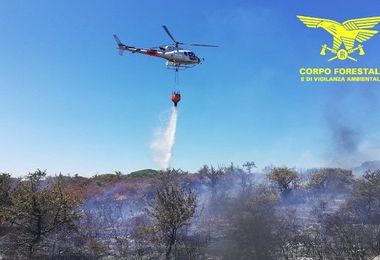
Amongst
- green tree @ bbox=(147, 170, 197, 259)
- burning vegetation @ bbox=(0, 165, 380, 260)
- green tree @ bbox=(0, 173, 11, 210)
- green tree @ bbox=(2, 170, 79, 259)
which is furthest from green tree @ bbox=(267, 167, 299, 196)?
green tree @ bbox=(2, 170, 79, 259)

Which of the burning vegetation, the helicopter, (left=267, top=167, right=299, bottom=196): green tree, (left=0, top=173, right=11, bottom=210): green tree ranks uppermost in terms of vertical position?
the helicopter

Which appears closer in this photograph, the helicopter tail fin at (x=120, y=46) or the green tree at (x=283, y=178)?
the helicopter tail fin at (x=120, y=46)

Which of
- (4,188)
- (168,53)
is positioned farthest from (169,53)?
(4,188)

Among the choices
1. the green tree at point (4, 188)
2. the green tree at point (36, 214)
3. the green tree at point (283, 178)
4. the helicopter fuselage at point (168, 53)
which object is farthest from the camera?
the green tree at point (283, 178)

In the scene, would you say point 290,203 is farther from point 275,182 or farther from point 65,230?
point 65,230

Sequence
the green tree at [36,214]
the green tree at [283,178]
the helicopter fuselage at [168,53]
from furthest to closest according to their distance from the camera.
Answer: the green tree at [283,178] → the helicopter fuselage at [168,53] → the green tree at [36,214]

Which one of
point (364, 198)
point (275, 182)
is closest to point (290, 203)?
point (275, 182)

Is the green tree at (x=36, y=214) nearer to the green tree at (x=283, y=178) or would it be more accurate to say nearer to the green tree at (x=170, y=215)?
the green tree at (x=170, y=215)

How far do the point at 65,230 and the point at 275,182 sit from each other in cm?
5094

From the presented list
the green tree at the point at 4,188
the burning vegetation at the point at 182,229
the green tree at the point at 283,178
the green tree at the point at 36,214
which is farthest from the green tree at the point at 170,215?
the green tree at the point at 283,178

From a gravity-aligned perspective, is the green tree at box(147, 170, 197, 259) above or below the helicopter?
below

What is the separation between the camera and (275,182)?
91.8m

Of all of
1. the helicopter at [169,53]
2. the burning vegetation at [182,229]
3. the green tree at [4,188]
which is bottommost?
the burning vegetation at [182,229]

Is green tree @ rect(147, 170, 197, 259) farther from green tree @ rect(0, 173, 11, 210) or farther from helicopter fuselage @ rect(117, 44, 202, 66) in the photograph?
green tree @ rect(0, 173, 11, 210)
